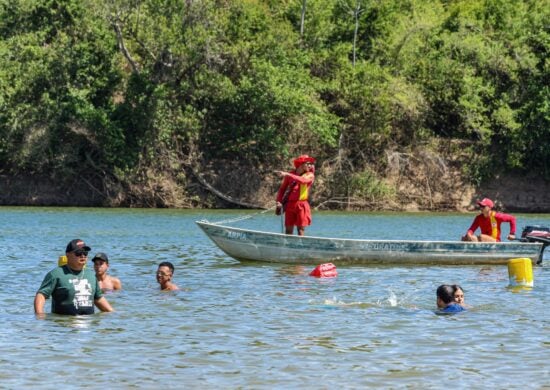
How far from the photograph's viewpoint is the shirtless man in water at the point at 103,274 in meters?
16.6

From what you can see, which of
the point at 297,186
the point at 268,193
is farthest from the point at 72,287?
the point at 268,193

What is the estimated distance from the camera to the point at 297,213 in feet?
73.7

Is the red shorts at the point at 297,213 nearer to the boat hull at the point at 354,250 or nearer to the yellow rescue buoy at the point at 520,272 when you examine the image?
the boat hull at the point at 354,250

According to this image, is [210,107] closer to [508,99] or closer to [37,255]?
[508,99]

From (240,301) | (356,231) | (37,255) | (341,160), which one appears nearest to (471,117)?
(341,160)

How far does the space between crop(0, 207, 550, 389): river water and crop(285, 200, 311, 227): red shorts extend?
38.4 inches

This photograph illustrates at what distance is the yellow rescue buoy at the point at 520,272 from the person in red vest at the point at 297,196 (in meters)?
4.68

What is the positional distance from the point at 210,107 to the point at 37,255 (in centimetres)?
2809

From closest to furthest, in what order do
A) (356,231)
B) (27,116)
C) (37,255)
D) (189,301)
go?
1. (189,301)
2. (37,255)
3. (356,231)
4. (27,116)

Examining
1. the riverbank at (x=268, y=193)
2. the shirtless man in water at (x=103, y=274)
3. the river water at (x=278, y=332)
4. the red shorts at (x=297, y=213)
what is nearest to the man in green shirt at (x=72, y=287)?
the river water at (x=278, y=332)

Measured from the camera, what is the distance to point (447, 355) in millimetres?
12008

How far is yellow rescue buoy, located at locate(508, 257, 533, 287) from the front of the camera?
1877 centimetres

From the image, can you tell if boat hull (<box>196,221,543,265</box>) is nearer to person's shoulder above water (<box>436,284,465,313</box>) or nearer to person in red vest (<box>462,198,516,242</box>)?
person in red vest (<box>462,198,516,242</box>)

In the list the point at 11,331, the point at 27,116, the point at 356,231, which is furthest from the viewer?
the point at 27,116
